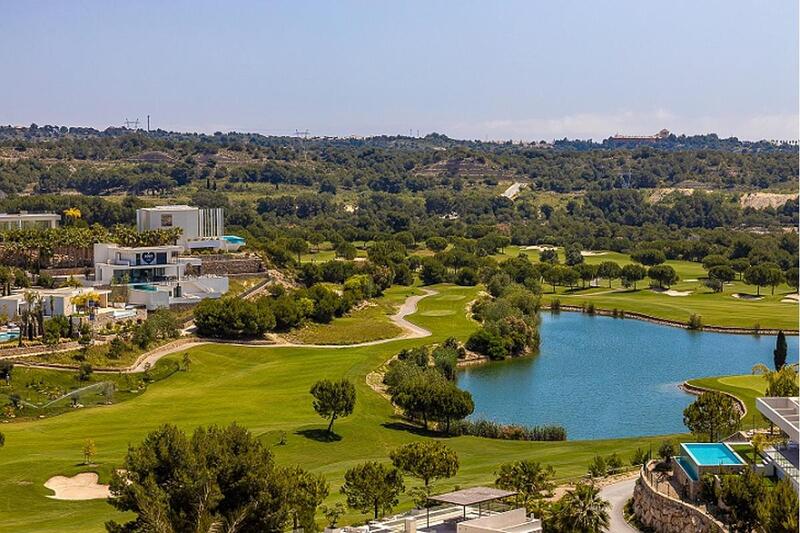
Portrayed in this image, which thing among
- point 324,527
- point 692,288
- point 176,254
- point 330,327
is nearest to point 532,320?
point 330,327

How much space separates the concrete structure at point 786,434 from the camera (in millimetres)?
35869

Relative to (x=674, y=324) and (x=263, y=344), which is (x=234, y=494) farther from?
(x=674, y=324)

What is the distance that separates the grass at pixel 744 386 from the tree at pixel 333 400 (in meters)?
16.7

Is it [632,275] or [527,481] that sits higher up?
[632,275]

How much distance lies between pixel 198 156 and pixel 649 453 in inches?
6157

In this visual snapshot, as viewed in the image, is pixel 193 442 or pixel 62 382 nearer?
pixel 193 442

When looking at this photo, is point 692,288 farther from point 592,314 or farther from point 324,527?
point 324,527

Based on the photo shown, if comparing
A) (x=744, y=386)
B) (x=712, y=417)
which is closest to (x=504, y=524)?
(x=712, y=417)

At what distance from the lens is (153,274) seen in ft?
269

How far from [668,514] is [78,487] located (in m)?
20.1

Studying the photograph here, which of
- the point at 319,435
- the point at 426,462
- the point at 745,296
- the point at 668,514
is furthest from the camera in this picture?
the point at 745,296

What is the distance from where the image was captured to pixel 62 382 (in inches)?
2397

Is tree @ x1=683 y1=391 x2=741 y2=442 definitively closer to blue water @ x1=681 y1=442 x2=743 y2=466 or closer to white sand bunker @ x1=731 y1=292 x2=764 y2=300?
blue water @ x1=681 y1=442 x2=743 y2=466

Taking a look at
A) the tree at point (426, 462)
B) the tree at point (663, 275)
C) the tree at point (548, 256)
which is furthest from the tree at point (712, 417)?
the tree at point (548, 256)
